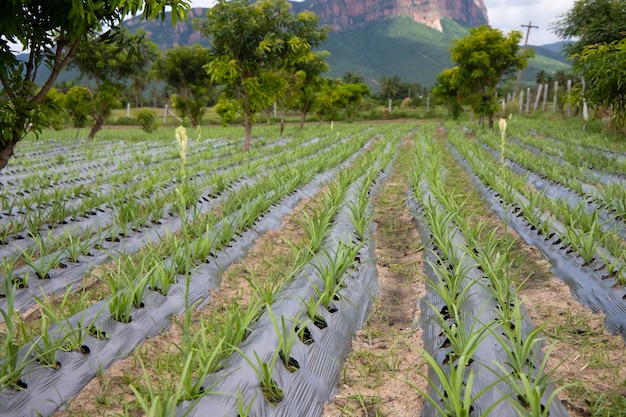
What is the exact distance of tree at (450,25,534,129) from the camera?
15680 mm

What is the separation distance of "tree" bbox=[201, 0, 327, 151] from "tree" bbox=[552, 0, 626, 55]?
7.66 meters

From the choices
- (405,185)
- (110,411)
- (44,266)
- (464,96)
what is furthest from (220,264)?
(464,96)

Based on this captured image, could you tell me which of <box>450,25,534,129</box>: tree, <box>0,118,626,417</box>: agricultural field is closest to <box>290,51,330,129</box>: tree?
<box>450,25,534,129</box>: tree

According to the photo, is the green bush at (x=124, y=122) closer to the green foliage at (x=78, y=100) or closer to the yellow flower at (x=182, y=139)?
the green foliage at (x=78, y=100)

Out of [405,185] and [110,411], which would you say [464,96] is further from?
[110,411]

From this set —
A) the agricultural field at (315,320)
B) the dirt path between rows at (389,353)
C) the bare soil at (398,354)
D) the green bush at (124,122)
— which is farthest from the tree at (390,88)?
the bare soil at (398,354)

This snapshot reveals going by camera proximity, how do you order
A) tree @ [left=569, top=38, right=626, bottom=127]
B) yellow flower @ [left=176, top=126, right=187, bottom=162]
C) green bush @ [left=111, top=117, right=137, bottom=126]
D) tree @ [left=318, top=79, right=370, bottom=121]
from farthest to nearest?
green bush @ [left=111, top=117, right=137, bottom=126], tree @ [left=318, top=79, right=370, bottom=121], tree @ [left=569, top=38, right=626, bottom=127], yellow flower @ [left=176, top=126, right=187, bottom=162]

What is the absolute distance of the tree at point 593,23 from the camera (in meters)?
13.7

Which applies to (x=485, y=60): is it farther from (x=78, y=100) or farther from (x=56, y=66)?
(x=78, y=100)

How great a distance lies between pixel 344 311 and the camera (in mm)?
2568

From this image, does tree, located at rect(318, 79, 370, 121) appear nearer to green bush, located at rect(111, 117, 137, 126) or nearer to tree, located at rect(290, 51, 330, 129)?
tree, located at rect(290, 51, 330, 129)

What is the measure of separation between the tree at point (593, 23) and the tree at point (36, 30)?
495 inches

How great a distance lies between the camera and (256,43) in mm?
11242

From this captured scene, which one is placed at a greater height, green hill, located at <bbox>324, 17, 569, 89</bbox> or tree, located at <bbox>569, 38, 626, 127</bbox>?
green hill, located at <bbox>324, 17, 569, 89</bbox>
